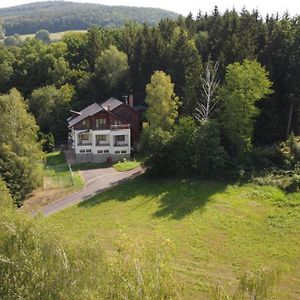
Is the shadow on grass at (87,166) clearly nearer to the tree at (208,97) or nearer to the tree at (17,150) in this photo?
the tree at (17,150)

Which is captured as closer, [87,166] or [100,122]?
[87,166]

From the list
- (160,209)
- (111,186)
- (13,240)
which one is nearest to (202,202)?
(160,209)

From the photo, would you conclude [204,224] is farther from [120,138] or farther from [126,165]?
[120,138]

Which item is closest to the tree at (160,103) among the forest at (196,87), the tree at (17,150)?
the forest at (196,87)

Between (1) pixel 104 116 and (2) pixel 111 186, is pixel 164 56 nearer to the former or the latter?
(1) pixel 104 116

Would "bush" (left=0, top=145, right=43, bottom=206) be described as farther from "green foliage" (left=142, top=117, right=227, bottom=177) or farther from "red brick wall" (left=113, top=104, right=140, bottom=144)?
"red brick wall" (left=113, top=104, right=140, bottom=144)

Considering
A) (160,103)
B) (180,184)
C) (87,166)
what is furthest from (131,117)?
(180,184)

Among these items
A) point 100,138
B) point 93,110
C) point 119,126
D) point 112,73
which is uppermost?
point 112,73

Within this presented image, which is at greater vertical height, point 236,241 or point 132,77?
point 132,77
